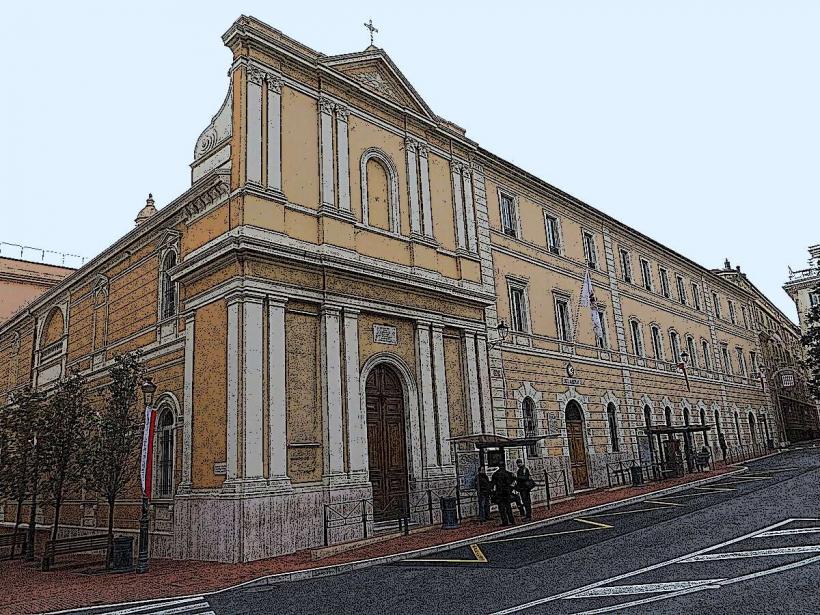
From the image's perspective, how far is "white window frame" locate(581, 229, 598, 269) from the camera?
30234 mm

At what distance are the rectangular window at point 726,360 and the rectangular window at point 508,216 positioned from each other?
23.8 metres

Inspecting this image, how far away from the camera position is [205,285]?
56.7 feet

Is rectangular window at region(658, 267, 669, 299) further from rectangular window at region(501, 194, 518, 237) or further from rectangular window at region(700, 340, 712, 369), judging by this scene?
rectangular window at region(501, 194, 518, 237)

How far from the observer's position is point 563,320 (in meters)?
27.4

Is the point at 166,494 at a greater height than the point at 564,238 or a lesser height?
lesser

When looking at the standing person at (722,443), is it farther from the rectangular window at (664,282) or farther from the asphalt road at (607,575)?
the asphalt road at (607,575)

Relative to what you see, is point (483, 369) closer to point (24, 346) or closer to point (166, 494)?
point (166, 494)

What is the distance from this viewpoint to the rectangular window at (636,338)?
32062 millimetres

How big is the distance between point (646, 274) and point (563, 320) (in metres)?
10.5

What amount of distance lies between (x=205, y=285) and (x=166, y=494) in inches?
235

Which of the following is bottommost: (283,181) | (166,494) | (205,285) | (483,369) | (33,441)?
(166,494)

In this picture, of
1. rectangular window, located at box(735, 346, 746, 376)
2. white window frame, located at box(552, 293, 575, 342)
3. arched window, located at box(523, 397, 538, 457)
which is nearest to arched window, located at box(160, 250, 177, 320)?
arched window, located at box(523, 397, 538, 457)

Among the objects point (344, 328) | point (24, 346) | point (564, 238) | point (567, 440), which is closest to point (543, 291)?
point (564, 238)

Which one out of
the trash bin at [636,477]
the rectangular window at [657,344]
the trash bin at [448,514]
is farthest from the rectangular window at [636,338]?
the trash bin at [448,514]
